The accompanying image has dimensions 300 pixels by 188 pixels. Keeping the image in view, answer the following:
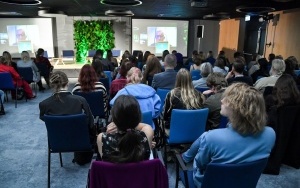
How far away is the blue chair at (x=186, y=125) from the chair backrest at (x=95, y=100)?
124 cm

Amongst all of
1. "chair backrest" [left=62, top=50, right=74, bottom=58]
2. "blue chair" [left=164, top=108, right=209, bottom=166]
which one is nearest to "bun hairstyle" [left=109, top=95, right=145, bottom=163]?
"blue chair" [left=164, top=108, right=209, bottom=166]

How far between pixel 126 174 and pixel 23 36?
12252 millimetres

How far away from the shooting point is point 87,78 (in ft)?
11.4

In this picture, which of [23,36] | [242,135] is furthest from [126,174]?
[23,36]

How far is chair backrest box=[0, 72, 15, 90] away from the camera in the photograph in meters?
5.24

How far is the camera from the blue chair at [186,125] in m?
2.57

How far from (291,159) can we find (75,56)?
1020 cm

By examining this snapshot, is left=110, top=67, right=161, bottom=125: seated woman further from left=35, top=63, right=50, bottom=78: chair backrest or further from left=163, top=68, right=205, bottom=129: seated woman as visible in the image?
left=35, top=63, right=50, bottom=78: chair backrest

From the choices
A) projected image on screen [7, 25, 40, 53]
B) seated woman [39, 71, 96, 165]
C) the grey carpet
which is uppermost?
projected image on screen [7, 25, 40, 53]

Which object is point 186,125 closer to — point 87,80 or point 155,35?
point 87,80

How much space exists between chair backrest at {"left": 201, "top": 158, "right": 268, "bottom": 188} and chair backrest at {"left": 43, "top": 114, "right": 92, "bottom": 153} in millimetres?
1321

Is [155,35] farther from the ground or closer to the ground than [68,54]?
farther from the ground

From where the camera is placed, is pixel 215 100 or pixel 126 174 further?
pixel 215 100

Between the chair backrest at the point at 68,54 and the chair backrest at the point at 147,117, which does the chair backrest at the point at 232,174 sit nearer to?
the chair backrest at the point at 147,117
